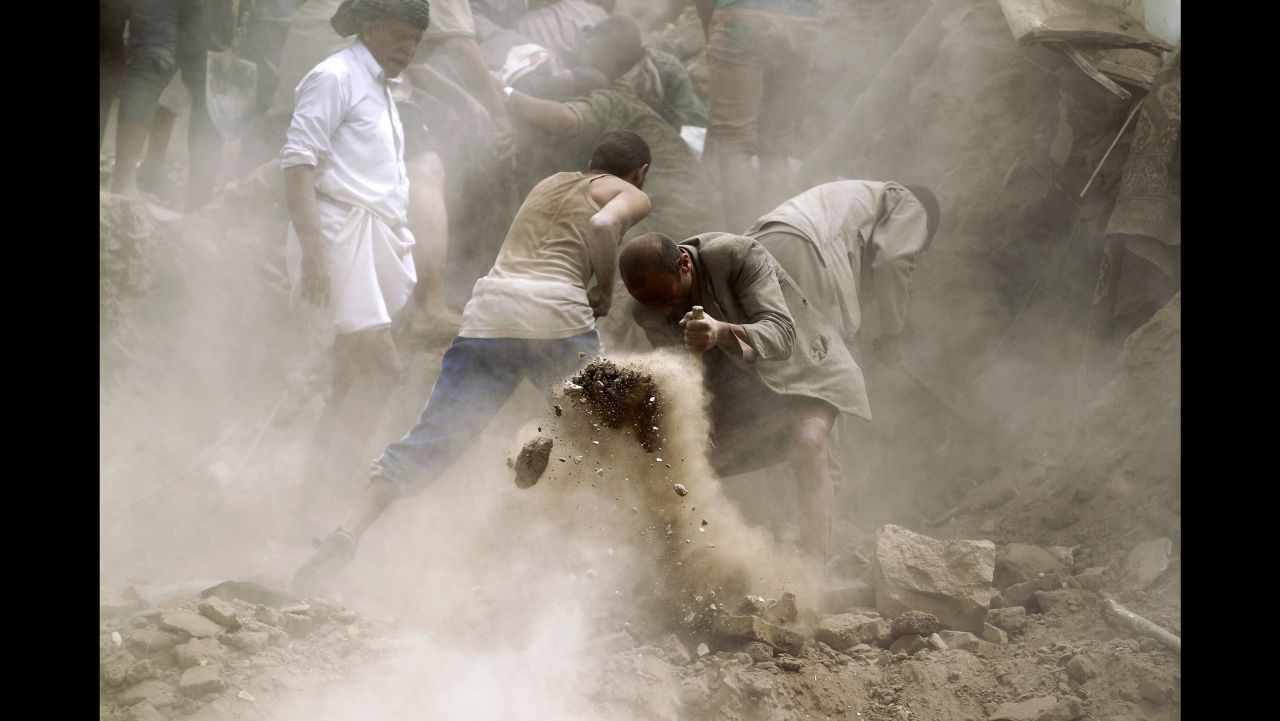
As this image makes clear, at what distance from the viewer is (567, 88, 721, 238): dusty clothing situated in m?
6.04

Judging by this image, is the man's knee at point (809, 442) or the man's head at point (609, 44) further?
the man's head at point (609, 44)

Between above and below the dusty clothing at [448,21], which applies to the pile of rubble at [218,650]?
below

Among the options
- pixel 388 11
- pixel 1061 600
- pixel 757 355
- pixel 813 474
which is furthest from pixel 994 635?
pixel 388 11

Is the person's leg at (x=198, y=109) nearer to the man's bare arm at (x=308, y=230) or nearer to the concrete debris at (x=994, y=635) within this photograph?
the man's bare arm at (x=308, y=230)

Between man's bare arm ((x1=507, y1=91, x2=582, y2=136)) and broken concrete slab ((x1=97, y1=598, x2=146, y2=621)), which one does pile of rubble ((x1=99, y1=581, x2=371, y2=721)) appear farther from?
man's bare arm ((x1=507, y1=91, x2=582, y2=136))

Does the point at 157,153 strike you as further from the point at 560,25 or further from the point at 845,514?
the point at 845,514

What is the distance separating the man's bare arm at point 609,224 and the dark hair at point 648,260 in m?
0.38

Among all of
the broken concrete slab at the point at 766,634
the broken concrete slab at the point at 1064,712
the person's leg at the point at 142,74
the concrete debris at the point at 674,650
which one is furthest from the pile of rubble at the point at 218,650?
the person's leg at the point at 142,74

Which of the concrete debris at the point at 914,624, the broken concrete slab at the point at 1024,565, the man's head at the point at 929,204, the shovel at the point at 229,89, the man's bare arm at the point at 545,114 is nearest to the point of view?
the concrete debris at the point at 914,624

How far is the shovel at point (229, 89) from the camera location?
6.20 metres

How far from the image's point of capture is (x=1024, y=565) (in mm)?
4676

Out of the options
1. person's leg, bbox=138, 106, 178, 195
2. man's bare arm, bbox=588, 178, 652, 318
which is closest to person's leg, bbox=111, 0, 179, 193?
person's leg, bbox=138, 106, 178, 195
